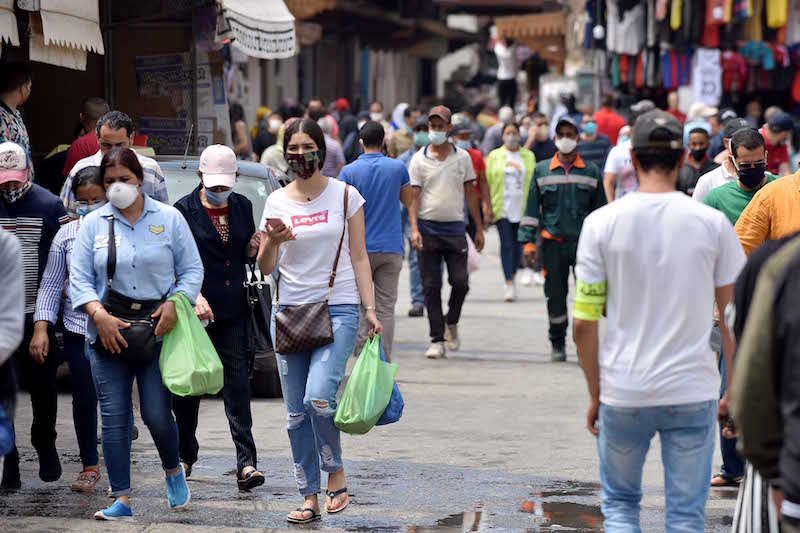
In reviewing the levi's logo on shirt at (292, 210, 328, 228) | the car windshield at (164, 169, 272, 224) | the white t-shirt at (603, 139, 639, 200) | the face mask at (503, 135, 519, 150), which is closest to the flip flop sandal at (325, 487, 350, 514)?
the levi's logo on shirt at (292, 210, 328, 228)

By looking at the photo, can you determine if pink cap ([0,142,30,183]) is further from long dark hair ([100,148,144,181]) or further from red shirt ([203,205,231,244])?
red shirt ([203,205,231,244])

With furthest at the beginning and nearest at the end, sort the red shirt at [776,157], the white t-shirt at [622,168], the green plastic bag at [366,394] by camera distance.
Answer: the red shirt at [776,157] → the white t-shirt at [622,168] → the green plastic bag at [366,394]

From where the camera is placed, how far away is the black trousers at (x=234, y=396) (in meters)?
7.25

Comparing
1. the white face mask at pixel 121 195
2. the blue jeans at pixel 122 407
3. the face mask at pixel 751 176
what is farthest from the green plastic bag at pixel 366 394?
the face mask at pixel 751 176

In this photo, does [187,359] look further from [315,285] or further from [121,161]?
[121,161]

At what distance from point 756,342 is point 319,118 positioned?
13.7 m

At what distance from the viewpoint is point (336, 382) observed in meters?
6.57

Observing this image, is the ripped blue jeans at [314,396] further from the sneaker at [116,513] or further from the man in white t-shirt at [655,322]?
the man in white t-shirt at [655,322]

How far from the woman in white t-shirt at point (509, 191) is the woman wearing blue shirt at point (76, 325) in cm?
895

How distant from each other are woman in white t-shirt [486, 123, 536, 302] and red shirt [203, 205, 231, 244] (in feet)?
28.9

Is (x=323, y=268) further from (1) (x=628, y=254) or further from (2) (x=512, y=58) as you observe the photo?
(2) (x=512, y=58)

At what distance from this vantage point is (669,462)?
479 centimetres

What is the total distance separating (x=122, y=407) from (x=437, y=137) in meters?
5.96

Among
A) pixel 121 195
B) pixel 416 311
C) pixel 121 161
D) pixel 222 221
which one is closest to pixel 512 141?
pixel 416 311
